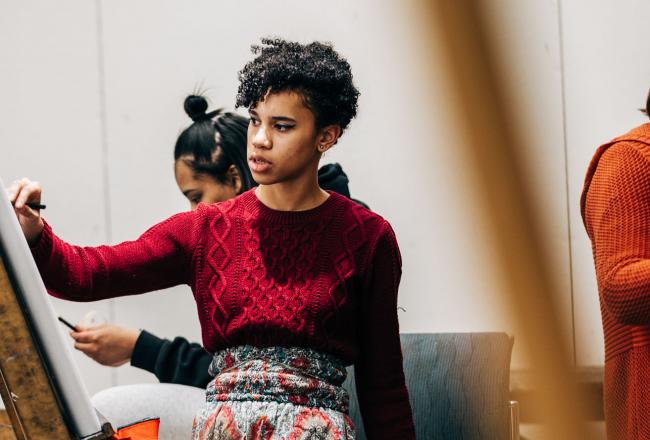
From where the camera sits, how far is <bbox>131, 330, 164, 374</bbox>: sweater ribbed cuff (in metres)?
2.02

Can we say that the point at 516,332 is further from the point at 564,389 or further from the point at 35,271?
the point at 35,271

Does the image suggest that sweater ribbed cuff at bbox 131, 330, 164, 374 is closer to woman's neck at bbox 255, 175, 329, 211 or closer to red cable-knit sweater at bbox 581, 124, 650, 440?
woman's neck at bbox 255, 175, 329, 211

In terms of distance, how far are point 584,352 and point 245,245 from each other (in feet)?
3.60

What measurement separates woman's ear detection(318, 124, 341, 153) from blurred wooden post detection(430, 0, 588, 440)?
1144mm

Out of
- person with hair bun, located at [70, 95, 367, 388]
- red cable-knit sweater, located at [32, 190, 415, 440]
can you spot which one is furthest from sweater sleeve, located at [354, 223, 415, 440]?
person with hair bun, located at [70, 95, 367, 388]

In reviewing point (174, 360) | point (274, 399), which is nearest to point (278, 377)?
point (274, 399)

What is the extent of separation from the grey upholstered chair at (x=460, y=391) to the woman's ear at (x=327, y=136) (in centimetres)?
55

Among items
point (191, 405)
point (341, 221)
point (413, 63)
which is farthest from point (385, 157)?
point (413, 63)

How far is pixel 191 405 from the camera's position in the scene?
1.82m

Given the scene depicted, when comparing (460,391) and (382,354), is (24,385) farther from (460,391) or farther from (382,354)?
(460,391)

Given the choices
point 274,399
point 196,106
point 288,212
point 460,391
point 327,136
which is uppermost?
point 196,106

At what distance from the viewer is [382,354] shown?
141cm

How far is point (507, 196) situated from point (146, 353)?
72.6 inches

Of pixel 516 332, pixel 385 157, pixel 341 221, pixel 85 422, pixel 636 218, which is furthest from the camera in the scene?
pixel 385 157
